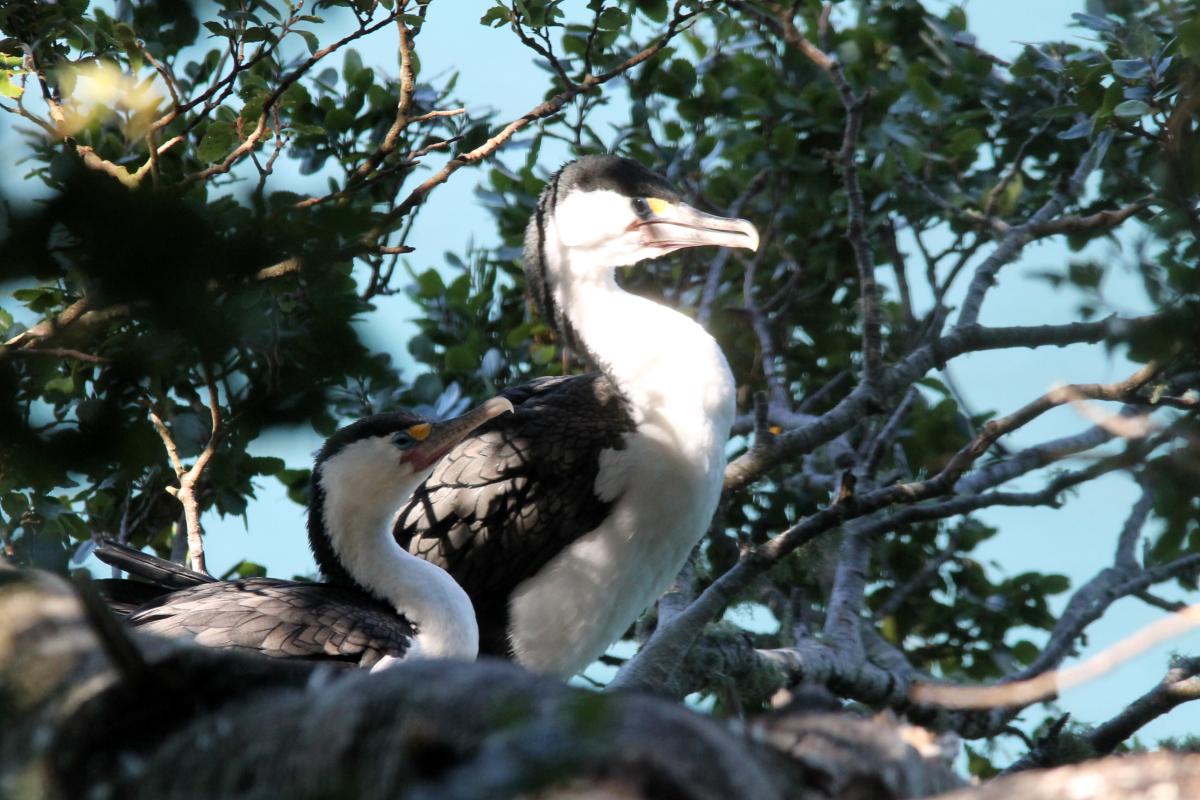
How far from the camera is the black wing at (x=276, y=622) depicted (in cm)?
408

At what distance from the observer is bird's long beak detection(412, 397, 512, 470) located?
16.1ft

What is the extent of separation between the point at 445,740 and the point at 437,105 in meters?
4.21

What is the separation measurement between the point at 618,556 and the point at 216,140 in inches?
75.7

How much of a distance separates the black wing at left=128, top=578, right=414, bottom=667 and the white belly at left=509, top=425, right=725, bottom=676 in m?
0.75

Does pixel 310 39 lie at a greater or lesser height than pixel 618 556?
greater

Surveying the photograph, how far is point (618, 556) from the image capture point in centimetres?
511

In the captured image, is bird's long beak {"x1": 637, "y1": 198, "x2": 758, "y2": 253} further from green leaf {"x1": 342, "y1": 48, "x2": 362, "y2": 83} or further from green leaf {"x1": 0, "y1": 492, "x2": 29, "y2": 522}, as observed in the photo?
green leaf {"x1": 0, "y1": 492, "x2": 29, "y2": 522}

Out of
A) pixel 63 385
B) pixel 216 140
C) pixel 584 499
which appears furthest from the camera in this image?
pixel 584 499

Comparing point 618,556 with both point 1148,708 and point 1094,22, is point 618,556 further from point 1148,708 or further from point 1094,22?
point 1094,22

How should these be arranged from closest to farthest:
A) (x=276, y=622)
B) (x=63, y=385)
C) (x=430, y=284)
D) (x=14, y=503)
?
1. (x=63, y=385)
2. (x=276, y=622)
3. (x=14, y=503)
4. (x=430, y=284)

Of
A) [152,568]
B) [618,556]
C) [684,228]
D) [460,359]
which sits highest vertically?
[684,228]

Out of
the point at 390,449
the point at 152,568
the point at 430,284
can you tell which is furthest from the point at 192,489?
the point at 430,284

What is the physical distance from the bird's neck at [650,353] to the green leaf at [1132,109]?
1.67 metres

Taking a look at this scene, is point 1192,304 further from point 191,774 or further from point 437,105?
point 437,105
